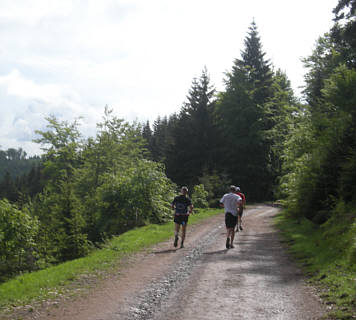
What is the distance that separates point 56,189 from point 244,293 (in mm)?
31413

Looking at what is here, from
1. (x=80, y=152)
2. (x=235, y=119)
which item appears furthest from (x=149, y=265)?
(x=235, y=119)

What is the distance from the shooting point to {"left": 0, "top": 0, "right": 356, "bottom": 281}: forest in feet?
47.3

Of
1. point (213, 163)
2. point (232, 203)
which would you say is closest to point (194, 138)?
point (213, 163)

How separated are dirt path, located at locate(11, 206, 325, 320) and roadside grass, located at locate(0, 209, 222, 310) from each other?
32.1 inches

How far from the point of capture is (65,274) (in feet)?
33.4

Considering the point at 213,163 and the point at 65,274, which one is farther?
the point at 213,163

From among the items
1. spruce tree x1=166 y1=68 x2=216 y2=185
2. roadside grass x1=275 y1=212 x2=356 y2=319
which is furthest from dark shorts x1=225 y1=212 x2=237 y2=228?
spruce tree x1=166 y1=68 x2=216 y2=185

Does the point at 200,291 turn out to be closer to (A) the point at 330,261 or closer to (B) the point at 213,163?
(A) the point at 330,261

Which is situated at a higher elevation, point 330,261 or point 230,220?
point 230,220

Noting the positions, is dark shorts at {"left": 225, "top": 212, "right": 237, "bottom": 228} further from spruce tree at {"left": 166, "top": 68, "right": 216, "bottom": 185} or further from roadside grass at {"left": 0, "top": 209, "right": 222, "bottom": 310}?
spruce tree at {"left": 166, "top": 68, "right": 216, "bottom": 185}

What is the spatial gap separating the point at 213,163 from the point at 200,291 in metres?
38.1

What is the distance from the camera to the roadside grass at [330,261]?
6996 millimetres

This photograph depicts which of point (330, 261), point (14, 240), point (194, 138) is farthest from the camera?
point (194, 138)

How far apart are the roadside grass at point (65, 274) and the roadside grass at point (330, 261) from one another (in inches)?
225
